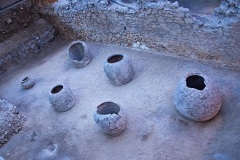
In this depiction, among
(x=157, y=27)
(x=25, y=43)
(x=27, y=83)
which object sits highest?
(x=157, y=27)

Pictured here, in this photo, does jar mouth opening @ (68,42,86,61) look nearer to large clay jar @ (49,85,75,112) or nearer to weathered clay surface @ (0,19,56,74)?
large clay jar @ (49,85,75,112)

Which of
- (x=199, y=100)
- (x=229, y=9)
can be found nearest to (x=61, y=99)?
(x=199, y=100)

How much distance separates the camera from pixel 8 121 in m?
5.74

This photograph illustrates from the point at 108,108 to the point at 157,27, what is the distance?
2.36m

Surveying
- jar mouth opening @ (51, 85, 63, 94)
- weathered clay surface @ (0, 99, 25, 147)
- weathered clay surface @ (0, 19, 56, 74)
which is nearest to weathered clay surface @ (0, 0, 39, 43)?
weathered clay surface @ (0, 19, 56, 74)

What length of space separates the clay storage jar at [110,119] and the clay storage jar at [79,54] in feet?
7.57

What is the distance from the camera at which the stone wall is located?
17.5 ft

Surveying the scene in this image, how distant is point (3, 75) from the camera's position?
7.92 m

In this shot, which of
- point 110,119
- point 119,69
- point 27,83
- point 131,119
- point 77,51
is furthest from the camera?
point 77,51

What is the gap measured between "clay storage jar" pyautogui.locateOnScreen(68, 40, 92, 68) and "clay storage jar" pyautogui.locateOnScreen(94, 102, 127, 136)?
7.57 feet

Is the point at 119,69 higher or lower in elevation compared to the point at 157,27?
lower

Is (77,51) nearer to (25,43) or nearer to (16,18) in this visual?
(25,43)

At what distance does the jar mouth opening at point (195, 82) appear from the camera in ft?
15.8

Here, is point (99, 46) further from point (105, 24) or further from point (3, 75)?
point (3, 75)
